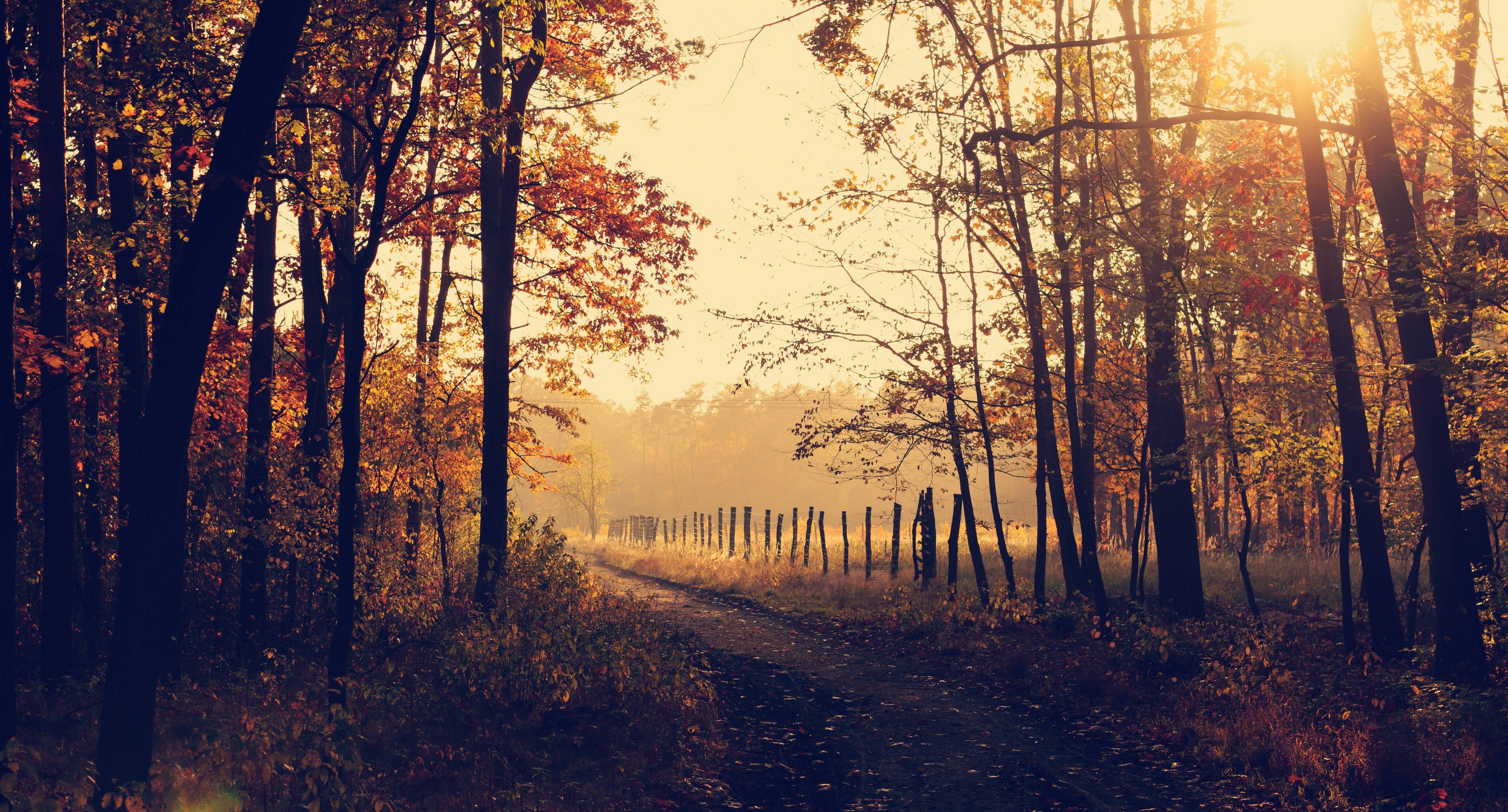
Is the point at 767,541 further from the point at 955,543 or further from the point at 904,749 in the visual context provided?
the point at 904,749

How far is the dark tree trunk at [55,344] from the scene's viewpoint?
939cm

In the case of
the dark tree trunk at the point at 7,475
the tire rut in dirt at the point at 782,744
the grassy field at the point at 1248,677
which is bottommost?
the tire rut in dirt at the point at 782,744

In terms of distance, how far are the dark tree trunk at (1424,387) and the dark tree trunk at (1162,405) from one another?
354 cm

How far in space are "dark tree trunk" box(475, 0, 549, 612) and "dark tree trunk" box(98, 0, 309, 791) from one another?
792 centimetres

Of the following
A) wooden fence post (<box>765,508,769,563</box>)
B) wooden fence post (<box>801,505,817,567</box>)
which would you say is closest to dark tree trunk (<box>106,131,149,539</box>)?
wooden fence post (<box>801,505,817,567</box>)

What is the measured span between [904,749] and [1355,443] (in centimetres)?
682

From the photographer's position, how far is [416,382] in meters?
16.8

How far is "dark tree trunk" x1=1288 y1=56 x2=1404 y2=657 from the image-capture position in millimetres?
10781

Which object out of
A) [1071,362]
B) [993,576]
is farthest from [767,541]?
[1071,362]

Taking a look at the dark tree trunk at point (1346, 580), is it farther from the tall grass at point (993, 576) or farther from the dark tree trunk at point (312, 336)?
the dark tree trunk at point (312, 336)

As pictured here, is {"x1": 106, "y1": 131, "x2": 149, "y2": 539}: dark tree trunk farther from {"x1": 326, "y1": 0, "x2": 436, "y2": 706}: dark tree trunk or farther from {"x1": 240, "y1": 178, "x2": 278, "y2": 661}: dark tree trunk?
{"x1": 326, "y1": 0, "x2": 436, "y2": 706}: dark tree trunk

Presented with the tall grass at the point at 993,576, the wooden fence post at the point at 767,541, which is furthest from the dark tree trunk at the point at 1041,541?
the wooden fence post at the point at 767,541

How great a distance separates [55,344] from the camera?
372 inches

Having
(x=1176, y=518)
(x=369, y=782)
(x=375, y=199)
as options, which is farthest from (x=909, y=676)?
(x=375, y=199)
